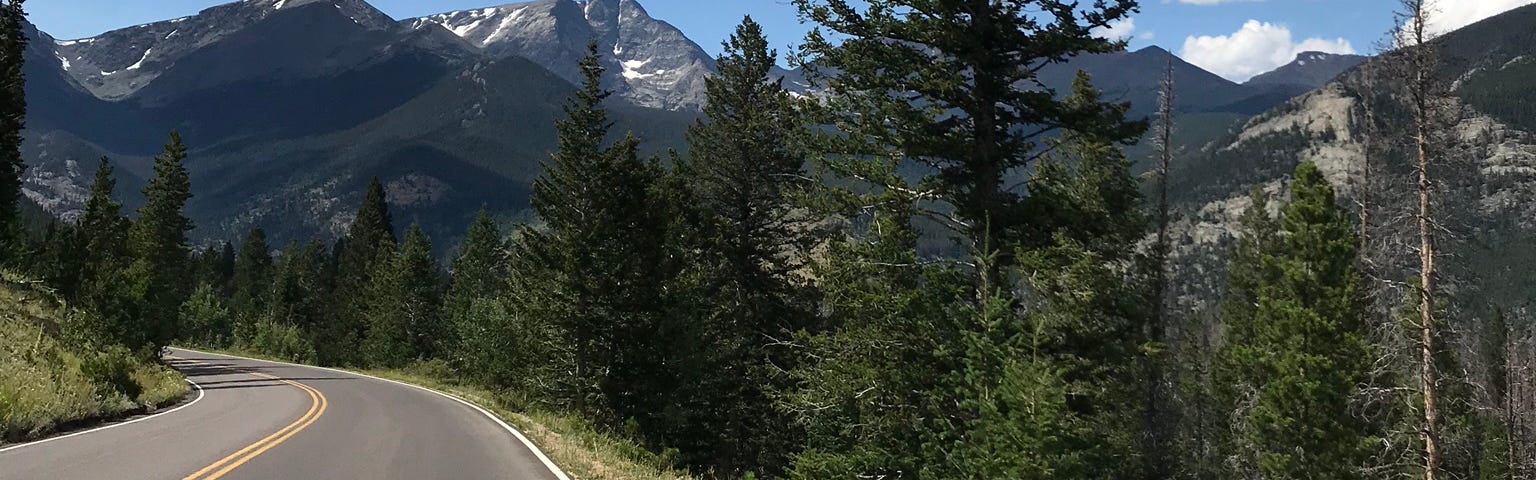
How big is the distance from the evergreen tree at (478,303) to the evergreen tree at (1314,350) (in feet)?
102

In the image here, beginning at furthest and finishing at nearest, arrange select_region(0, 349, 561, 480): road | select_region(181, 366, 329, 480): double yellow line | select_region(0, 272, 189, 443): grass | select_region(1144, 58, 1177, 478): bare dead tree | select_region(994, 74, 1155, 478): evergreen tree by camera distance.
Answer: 1. select_region(1144, 58, 1177, 478): bare dead tree
2. select_region(994, 74, 1155, 478): evergreen tree
3. select_region(0, 272, 189, 443): grass
4. select_region(0, 349, 561, 480): road
5. select_region(181, 366, 329, 480): double yellow line

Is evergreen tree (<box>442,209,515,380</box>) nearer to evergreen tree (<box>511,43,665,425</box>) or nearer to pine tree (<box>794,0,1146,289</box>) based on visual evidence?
evergreen tree (<box>511,43,665,425</box>)

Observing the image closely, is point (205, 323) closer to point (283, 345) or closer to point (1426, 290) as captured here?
point (283, 345)

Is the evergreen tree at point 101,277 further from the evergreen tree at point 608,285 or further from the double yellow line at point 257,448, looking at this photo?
the evergreen tree at point 608,285

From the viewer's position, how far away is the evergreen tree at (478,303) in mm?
42969

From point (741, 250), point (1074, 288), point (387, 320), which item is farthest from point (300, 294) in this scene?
point (1074, 288)

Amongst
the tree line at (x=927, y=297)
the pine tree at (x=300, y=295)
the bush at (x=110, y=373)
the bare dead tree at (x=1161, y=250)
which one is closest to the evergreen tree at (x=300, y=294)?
the pine tree at (x=300, y=295)

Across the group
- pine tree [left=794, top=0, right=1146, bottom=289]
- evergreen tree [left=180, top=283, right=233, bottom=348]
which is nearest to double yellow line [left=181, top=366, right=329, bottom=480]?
pine tree [left=794, top=0, right=1146, bottom=289]

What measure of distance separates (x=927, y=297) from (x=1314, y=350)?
1646cm

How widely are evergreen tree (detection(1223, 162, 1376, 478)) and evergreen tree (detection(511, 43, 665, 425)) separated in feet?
65.0

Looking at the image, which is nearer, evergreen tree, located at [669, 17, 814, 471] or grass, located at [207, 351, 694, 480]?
grass, located at [207, 351, 694, 480]

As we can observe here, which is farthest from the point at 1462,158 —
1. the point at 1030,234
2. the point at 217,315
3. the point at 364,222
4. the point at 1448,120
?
the point at 217,315

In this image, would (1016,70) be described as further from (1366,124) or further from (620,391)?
(620,391)

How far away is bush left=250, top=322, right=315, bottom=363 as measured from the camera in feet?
226
